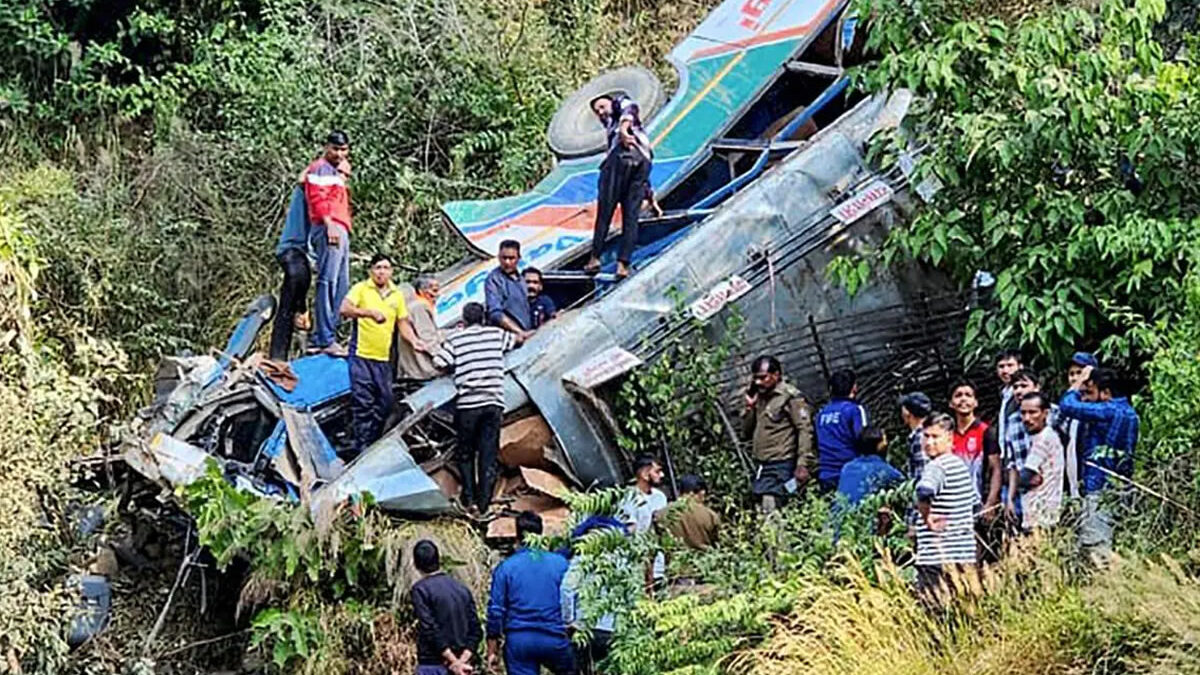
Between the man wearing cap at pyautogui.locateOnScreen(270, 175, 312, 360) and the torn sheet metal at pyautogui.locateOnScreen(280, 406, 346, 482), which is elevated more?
the man wearing cap at pyautogui.locateOnScreen(270, 175, 312, 360)

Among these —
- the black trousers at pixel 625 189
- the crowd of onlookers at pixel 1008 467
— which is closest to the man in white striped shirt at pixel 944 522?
the crowd of onlookers at pixel 1008 467

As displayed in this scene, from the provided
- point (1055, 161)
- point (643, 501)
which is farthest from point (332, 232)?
point (1055, 161)

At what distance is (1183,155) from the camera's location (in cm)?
1222

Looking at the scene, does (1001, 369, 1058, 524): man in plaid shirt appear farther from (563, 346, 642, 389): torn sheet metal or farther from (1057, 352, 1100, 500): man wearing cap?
(563, 346, 642, 389): torn sheet metal

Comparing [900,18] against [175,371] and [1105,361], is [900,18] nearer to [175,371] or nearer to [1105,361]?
[1105,361]

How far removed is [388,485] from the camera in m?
12.9

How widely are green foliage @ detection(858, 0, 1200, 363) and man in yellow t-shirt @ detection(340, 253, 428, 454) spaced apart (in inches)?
143

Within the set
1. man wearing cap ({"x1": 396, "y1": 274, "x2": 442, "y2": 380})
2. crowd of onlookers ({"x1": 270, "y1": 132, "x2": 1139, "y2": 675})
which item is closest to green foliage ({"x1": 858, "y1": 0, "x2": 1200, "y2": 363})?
crowd of onlookers ({"x1": 270, "y1": 132, "x2": 1139, "y2": 675})

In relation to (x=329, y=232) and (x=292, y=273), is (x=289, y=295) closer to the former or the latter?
(x=292, y=273)

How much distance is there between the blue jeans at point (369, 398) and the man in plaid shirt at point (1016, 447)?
476cm

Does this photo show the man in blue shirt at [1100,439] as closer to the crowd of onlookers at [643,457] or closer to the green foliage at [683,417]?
the crowd of onlookers at [643,457]

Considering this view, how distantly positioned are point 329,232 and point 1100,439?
6.56 metres

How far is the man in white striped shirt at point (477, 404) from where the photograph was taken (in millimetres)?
13164

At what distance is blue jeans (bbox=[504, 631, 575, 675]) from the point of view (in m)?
11.1
